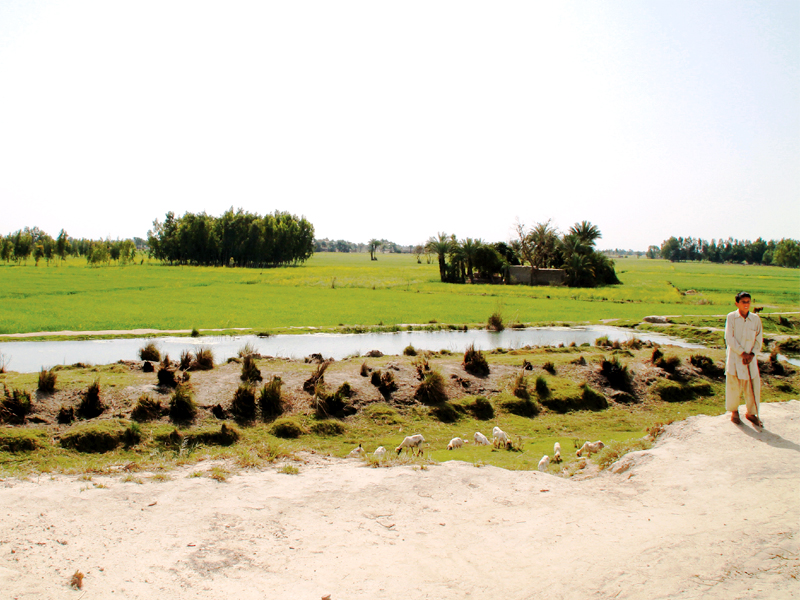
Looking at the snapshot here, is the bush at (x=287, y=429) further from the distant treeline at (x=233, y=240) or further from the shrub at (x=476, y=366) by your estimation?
the distant treeline at (x=233, y=240)

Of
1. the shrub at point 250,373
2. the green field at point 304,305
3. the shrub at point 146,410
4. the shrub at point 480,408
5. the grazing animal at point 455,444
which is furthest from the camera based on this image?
the green field at point 304,305

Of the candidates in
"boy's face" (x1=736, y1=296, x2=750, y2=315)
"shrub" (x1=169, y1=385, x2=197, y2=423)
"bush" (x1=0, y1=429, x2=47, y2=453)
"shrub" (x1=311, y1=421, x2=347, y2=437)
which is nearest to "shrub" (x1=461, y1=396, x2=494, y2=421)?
"shrub" (x1=311, y1=421, x2=347, y2=437)

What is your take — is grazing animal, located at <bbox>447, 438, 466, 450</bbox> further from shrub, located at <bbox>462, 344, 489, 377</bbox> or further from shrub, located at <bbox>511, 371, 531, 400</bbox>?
shrub, located at <bbox>462, 344, 489, 377</bbox>

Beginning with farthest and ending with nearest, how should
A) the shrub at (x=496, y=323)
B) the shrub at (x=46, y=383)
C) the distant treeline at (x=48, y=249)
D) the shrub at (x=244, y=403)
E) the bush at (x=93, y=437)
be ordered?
the distant treeline at (x=48, y=249) < the shrub at (x=496, y=323) < the shrub at (x=244, y=403) < the shrub at (x=46, y=383) < the bush at (x=93, y=437)

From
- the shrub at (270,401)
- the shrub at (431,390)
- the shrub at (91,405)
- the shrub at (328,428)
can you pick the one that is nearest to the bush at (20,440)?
the shrub at (91,405)

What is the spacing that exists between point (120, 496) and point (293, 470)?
241cm

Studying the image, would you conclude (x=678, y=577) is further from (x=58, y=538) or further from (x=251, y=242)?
(x=251, y=242)

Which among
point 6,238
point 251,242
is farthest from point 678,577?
point 6,238

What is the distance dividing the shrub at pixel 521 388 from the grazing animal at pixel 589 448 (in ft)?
10.8

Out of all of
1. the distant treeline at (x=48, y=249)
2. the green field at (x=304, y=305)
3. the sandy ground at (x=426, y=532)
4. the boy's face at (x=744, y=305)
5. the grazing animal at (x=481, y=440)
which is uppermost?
the distant treeline at (x=48, y=249)

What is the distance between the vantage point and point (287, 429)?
10.5 metres

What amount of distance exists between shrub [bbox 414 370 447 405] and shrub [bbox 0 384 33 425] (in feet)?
26.0

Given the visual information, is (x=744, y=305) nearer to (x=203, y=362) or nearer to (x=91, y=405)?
(x=203, y=362)

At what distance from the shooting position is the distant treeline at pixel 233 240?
104m
